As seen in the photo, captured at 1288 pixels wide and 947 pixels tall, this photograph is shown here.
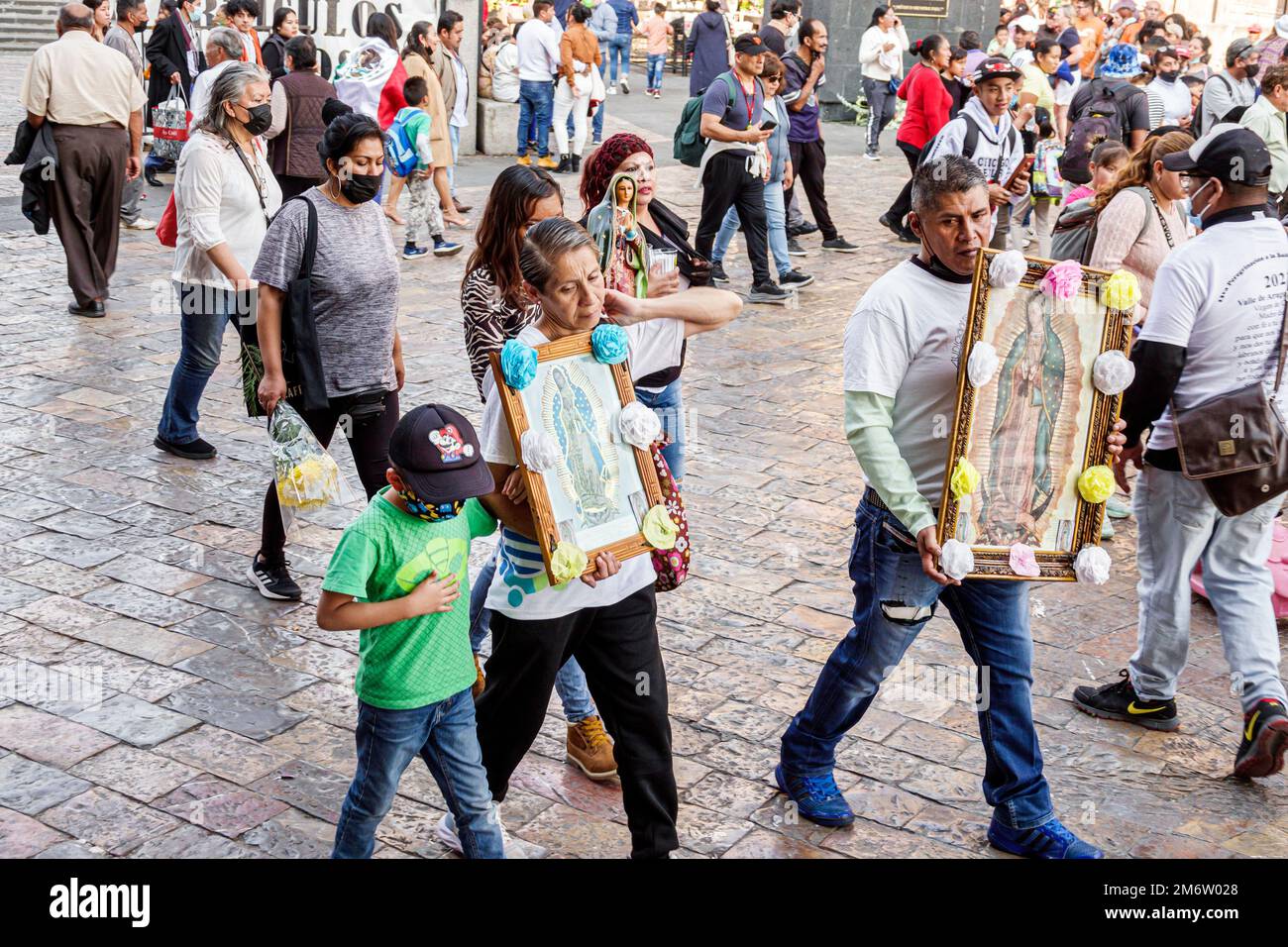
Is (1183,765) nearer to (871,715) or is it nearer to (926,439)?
(871,715)

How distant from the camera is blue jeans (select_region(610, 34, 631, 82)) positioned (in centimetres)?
2412

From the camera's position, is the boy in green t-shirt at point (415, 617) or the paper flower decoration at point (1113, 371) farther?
the paper flower decoration at point (1113, 371)

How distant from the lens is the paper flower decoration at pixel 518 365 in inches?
140

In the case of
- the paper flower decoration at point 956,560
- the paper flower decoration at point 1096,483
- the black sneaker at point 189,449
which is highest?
the paper flower decoration at point 1096,483

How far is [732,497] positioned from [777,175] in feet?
15.4

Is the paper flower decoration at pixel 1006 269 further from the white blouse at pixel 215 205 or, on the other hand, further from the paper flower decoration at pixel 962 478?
the white blouse at pixel 215 205

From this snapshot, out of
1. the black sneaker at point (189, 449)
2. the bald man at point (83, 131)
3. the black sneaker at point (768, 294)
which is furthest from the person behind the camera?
the black sneaker at point (768, 294)

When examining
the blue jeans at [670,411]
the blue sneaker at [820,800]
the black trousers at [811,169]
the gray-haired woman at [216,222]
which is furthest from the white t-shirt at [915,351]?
the black trousers at [811,169]

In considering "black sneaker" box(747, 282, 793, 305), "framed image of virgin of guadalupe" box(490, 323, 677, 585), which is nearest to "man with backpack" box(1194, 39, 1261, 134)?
"black sneaker" box(747, 282, 793, 305)

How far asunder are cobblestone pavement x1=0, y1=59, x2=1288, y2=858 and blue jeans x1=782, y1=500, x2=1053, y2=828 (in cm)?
29

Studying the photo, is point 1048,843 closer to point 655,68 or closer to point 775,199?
point 775,199

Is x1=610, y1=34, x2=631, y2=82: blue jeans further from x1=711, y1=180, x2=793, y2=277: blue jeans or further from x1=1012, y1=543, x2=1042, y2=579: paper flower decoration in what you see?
x1=1012, y1=543, x2=1042, y2=579: paper flower decoration

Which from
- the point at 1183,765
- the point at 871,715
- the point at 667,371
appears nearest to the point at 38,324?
the point at 667,371

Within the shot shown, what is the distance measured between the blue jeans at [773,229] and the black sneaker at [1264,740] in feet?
22.8
